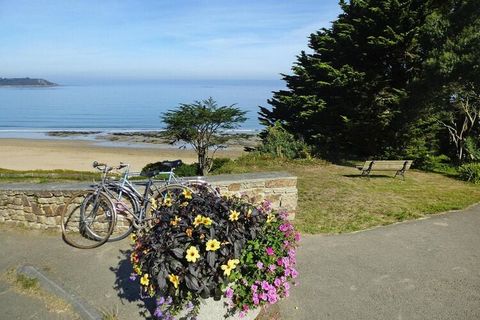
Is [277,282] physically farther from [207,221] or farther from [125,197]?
[125,197]

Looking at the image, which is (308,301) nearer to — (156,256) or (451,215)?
(156,256)

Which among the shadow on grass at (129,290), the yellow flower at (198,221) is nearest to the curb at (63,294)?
the shadow on grass at (129,290)

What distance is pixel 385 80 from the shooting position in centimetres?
1783

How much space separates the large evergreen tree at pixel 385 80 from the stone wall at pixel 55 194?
974 centimetres

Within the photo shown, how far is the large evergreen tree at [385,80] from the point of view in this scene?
15.4 metres

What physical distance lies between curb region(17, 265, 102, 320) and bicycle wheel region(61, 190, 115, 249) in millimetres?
902

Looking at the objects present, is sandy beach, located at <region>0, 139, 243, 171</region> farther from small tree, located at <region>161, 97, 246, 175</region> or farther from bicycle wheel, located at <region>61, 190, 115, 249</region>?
bicycle wheel, located at <region>61, 190, 115, 249</region>

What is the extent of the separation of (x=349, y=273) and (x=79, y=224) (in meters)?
4.38

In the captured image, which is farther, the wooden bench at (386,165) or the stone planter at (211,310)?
the wooden bench at (386,165)

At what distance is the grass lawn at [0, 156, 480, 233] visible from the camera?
27.4 ft

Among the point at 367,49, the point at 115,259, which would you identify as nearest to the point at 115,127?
the point at 367,49

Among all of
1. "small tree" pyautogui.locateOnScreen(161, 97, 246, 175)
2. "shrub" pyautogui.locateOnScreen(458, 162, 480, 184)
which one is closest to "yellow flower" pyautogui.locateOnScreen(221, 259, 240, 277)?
"shrub" pyautogui.locateOnScreen(458, 162, 480, 184)

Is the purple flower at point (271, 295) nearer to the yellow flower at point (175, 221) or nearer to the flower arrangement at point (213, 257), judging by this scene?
the flower arrangement at point (213, 257)

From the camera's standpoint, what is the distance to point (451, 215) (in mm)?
8766
